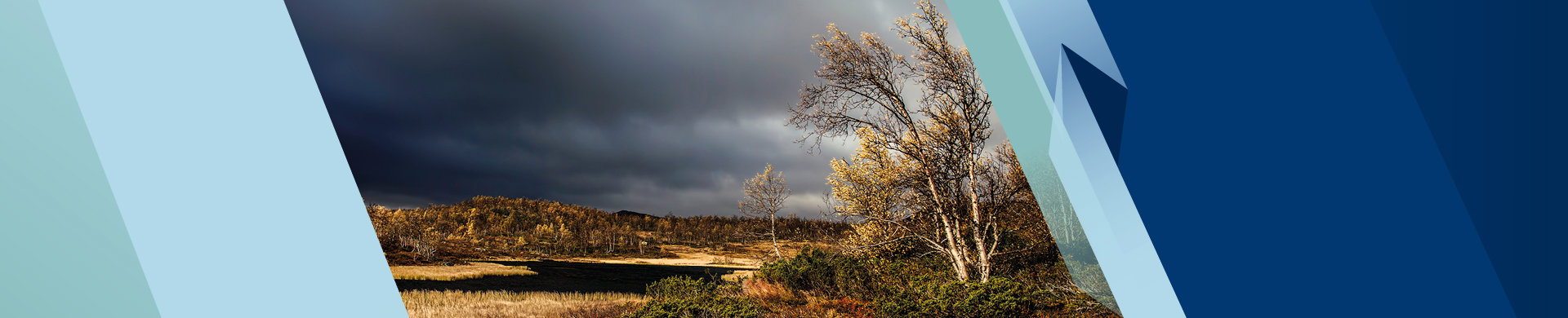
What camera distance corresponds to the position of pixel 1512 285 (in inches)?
39.1

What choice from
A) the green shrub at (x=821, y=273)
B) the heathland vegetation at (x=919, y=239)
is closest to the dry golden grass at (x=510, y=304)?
the heathland vegetation at (x=919, y=239)

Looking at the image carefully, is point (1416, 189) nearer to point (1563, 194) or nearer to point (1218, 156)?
point (1563, 194)

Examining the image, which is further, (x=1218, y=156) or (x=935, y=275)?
(x=935, y=275)

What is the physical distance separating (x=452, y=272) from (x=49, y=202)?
32256mm

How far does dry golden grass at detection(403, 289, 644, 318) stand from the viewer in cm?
1216

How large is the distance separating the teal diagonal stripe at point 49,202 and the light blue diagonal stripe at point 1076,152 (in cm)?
161

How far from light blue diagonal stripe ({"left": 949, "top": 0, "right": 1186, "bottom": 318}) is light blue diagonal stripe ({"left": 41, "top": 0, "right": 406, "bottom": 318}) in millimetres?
1405

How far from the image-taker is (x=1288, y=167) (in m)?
1.10

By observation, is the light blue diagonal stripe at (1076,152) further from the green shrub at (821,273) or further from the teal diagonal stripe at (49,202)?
the green shrub at (821,273)

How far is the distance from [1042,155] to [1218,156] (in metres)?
0.36

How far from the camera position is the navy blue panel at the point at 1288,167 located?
1.02 meters

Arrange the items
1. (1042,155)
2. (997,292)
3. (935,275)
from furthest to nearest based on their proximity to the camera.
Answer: (935,275) → (997,292) → (1042,155)

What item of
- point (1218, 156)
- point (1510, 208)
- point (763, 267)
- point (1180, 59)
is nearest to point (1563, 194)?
point (1510, 208)

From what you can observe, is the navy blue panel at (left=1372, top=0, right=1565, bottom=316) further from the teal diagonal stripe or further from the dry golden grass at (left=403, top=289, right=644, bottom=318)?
the dry golden grass at (left=403, top=289, right=644, bottom=318)
